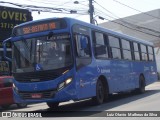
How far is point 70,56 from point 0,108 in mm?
6910

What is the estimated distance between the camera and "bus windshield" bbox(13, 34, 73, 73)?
39.5 ft

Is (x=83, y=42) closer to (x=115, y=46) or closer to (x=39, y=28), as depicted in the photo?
(x=39, y=28)

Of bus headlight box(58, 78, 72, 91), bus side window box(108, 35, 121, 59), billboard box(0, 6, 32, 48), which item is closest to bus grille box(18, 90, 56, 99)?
bus headlight box(58, 78, 72, 91)

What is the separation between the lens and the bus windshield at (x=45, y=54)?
12039mm

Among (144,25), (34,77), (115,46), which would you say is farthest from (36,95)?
(144,25)

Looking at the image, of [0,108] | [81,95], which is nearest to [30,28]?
[81,95]

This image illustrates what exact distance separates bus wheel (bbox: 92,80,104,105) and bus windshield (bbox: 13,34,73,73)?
248 cm

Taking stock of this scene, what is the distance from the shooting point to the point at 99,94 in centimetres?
1423

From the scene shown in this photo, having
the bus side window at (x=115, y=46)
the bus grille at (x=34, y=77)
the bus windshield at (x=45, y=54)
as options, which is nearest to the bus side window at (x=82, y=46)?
the bus windshield at (x=45, y=54)

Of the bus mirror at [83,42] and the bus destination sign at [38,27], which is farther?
the bus mirror at [83,42]

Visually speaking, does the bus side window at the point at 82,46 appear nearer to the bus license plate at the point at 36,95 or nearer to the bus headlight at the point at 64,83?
the bus headlight at the point at 64,83

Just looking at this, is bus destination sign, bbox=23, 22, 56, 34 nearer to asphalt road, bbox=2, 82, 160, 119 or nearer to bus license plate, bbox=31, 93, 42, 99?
bus license plate, bbox=31, 93, 42, 99

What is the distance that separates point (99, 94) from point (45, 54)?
3.19 metres

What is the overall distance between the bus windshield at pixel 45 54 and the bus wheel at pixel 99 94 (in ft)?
8.13
